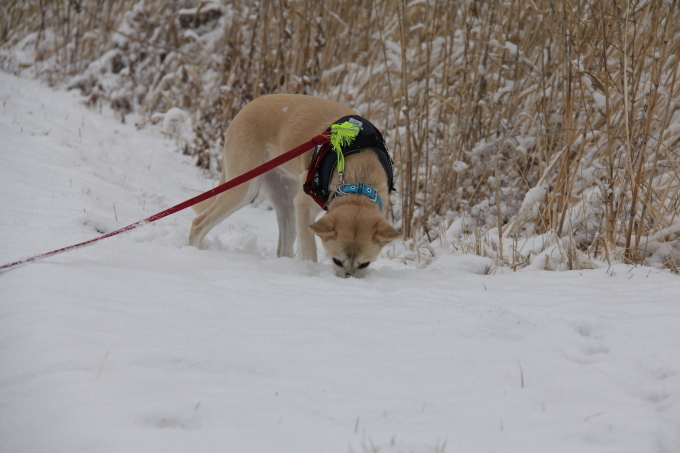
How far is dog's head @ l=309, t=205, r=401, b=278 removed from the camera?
120 inches

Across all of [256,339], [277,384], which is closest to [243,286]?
[256,339]

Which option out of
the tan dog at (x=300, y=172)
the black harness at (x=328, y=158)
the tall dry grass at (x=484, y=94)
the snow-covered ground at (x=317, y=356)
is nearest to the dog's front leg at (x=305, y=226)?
the tan dog at (x=300, y=172)

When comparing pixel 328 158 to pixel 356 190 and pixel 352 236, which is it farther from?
pixel 352 236

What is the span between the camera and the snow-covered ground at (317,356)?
135cm

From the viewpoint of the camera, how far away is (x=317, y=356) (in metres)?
1.75

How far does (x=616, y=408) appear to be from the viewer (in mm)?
1514

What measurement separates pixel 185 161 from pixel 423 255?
3.98 metres

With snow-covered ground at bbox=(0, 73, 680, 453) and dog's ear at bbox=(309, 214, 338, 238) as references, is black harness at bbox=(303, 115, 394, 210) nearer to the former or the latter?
dog's ear at bbox=(309, 214, 338, 238)

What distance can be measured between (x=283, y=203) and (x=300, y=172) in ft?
1.74

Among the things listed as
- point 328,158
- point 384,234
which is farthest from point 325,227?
point 328,158

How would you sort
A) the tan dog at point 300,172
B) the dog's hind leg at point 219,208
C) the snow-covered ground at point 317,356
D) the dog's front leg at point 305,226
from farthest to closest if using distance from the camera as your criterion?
the dog's hind leg at point 219,208, the dog's front leg at point 305,226, the tan dog at point 300,172, the snow-covered ground at point 317,356

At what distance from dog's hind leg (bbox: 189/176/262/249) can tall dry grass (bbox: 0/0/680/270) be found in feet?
4.85

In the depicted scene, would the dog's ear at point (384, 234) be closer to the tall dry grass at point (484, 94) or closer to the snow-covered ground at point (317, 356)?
the snow-covered ground at point (317, 356)

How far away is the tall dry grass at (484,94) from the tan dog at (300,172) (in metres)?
1.01
